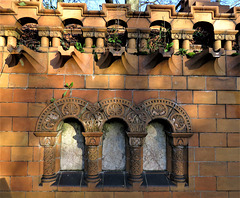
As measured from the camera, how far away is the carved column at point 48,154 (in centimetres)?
319

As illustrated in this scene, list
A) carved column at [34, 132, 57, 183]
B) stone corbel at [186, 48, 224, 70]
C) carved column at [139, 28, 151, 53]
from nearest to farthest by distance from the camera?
stone corbel at [186, 48, 224, 70] < carved column at [34, 132, 57, 183] < carved column at [139, 28, 151, 53]

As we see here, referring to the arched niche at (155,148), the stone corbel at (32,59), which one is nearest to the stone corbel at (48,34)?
the stone corbel at (32,59)

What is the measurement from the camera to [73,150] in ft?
11.4

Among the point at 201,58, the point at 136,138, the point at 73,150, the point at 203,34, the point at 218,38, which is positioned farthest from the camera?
the point at 203,34

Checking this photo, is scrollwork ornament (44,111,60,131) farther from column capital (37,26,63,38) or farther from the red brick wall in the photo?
column capital (37,26,63,38)

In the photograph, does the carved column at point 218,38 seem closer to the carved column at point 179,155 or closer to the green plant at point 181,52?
the green plant at point 181,52

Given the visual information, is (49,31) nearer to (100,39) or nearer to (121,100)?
(100,39)

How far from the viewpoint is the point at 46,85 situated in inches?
130

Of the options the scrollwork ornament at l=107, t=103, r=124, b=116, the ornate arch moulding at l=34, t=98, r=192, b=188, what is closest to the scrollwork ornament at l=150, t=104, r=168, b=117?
the ornate arch moulding at l=34, t=98, r=192, b=188

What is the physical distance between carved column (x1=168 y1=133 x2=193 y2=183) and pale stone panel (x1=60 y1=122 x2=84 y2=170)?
2.16 metres

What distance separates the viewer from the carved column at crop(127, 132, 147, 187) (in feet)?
10.6

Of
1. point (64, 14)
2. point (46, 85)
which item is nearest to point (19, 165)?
point (46, 85)

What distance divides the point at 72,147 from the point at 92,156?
61cm

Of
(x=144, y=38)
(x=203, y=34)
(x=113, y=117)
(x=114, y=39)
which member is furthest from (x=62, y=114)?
(x=203, y=34)
